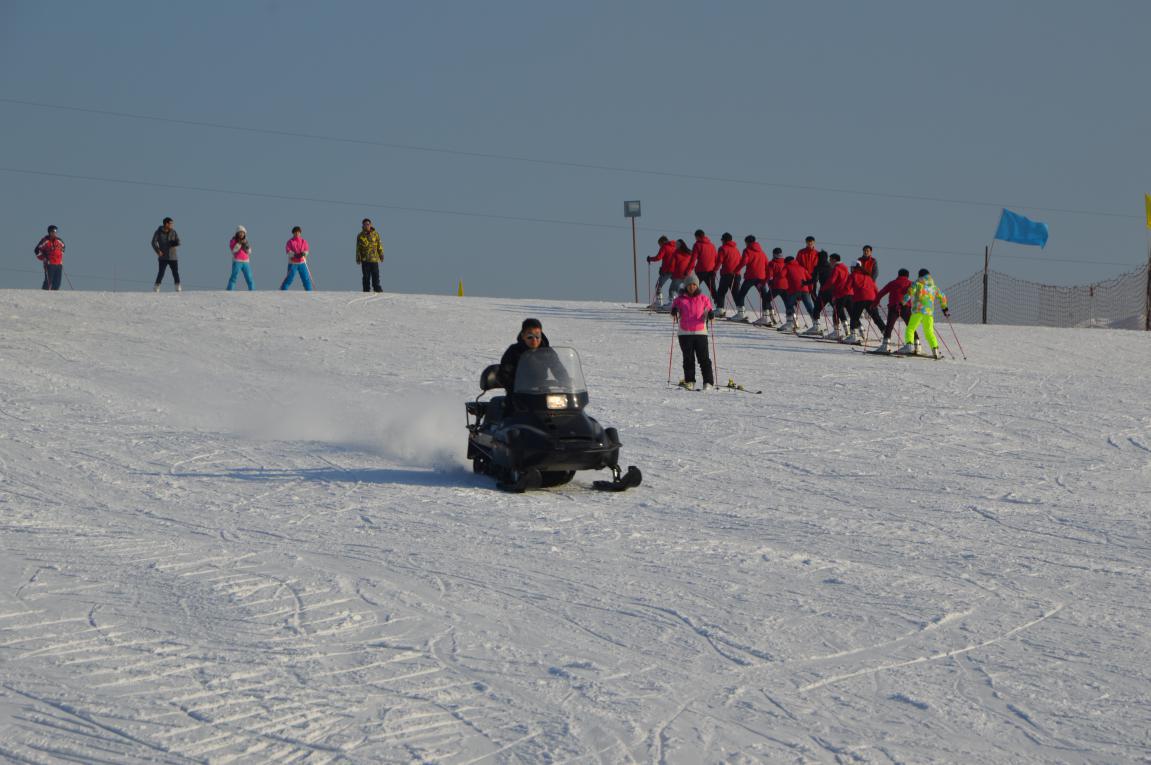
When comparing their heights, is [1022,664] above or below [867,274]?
below

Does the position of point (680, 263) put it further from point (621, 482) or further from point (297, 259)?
point (621, 482)

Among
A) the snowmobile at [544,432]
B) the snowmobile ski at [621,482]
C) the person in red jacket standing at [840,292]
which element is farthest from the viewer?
the person in red jacket standing at [840,292]

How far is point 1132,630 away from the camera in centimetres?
623

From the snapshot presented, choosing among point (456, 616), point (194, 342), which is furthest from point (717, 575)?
point (194, 342)

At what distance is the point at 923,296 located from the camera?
2184 cm

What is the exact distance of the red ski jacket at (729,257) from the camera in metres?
24.6

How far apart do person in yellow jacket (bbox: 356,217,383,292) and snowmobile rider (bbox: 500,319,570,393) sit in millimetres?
17360

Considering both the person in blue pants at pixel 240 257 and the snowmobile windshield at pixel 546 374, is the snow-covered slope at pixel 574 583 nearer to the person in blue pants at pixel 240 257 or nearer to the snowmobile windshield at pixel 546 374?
the snowmobile windshield at pixel 546 374

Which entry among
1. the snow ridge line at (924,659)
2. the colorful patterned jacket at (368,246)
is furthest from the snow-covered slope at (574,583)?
the colorful patterned jacket at (368,246)

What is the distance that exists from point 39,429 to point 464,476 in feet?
16.3

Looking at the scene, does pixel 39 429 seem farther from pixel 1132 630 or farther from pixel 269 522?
pixel 1132 630

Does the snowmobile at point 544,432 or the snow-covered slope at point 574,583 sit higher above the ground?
the snowmobile at point 544,432

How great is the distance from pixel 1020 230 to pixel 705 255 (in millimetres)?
A: 11649

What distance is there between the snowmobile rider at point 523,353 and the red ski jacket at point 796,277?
14262 mm
